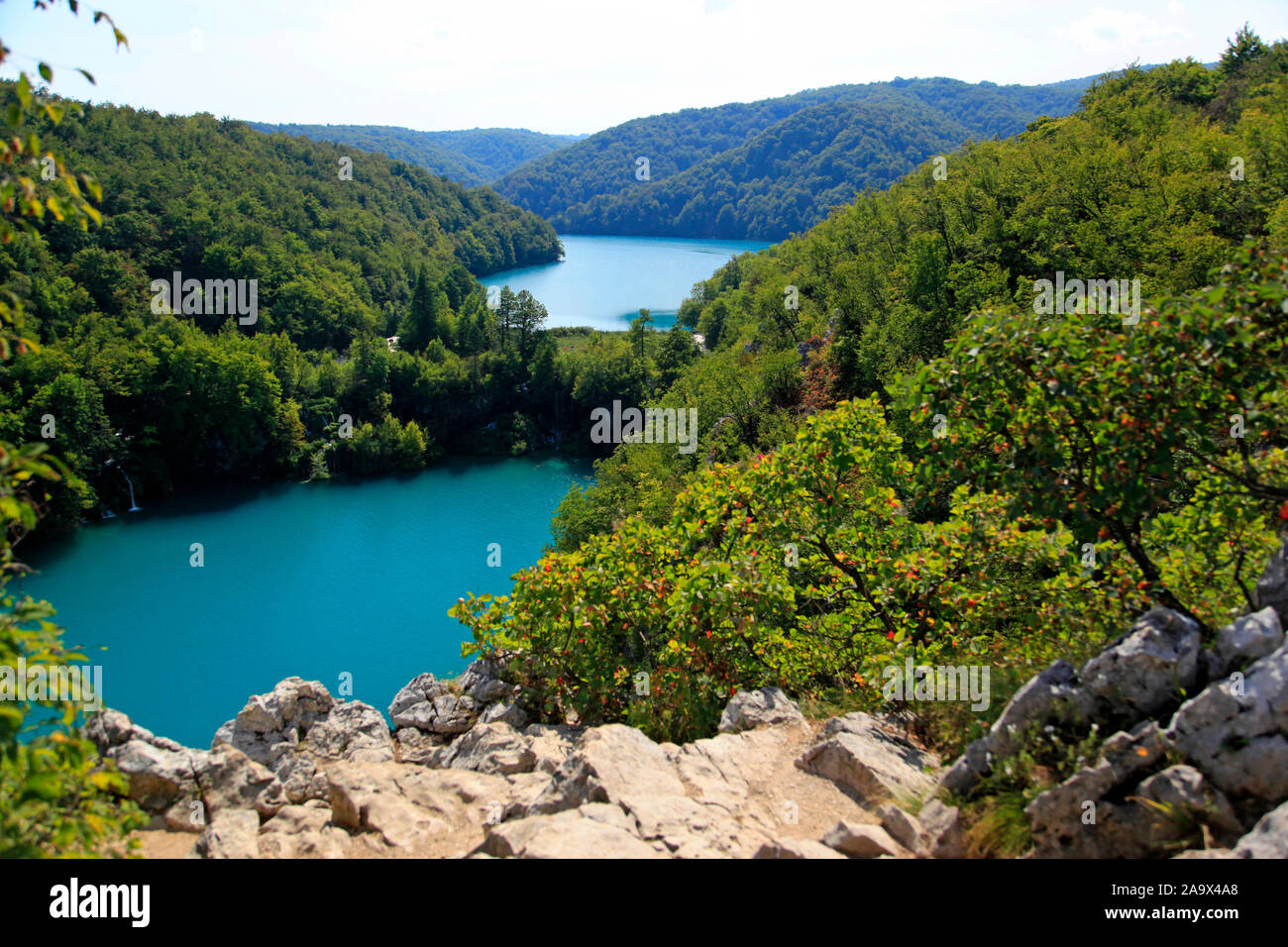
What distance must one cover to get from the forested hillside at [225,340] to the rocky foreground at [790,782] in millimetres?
38134

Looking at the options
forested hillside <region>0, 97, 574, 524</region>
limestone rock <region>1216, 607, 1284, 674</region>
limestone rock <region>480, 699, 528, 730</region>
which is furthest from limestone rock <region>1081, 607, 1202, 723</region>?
forested hillside <region>0, 97, 574, 524</region>

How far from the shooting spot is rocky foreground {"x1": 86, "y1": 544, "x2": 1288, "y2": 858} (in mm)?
5156

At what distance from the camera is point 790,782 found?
797 centimetres

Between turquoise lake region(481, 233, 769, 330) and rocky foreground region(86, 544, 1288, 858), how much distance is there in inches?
3624

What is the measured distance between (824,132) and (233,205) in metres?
155

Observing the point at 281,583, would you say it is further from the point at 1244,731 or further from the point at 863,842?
the point at 1244,731

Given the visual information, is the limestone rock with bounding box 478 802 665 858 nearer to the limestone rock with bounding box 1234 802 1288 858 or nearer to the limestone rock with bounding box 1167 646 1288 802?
the limestone rock with bounding box 1234 802 1288 858

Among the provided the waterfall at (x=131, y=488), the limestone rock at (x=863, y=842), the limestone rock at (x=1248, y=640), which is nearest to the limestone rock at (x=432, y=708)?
the limestone rock at (x=863, y=842)

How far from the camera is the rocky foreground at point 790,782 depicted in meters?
5.16

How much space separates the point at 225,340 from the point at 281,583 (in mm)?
34832

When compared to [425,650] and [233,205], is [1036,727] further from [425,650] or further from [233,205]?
[233,205]

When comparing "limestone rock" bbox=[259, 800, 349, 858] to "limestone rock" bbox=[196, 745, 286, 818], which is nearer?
"limestone rock" bbox=[259, 800, 349, 858]

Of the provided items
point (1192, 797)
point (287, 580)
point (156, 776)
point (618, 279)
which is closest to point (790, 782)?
point (1192, 797)
